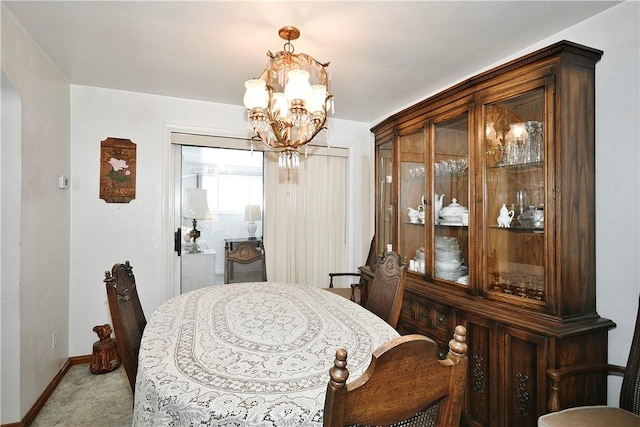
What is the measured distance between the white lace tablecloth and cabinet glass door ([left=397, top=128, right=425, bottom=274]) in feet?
3.07

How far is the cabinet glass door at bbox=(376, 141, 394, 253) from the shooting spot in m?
3.06

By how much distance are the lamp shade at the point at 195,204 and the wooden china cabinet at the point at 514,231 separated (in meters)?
2.22

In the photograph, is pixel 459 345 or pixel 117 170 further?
pixel 117 170

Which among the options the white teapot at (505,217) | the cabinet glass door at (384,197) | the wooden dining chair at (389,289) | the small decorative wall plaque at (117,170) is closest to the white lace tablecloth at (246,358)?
the wooden dining chair at (389,289)

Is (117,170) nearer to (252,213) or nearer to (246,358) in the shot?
(252,213)

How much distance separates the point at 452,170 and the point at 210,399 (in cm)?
211

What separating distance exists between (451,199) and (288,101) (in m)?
1.42

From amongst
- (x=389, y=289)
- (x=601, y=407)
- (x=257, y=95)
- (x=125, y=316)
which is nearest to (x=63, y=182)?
(x=125, y=316)

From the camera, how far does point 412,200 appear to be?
2805 mm

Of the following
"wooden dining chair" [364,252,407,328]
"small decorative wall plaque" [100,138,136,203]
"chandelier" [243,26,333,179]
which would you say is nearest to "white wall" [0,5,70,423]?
"small decorative wall plaque" [100,138,136,203]

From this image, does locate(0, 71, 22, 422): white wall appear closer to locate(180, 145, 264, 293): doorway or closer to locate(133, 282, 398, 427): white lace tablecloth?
locate(133, 282, 398, 427): white lace tablecloth

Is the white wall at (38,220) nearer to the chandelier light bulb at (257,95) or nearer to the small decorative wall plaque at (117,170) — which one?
the small decorative wall plaque at (117,170)

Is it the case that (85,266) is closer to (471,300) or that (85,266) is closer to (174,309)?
(174,309)

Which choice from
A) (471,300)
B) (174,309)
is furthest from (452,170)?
(174,309)
